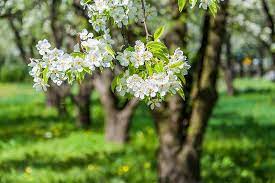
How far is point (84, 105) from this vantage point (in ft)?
53.4

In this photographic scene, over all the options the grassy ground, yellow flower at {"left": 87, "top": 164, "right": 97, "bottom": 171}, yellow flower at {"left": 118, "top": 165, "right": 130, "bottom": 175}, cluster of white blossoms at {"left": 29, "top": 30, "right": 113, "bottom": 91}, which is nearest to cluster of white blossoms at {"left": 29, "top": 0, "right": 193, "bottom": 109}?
cluster of white blossoms at {"left": 29, "top": 30, "right": 113, "bottom": 91}

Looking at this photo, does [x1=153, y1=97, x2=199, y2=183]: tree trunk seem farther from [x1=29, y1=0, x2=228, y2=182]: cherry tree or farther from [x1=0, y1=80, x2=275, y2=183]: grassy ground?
[x1=29, y1=0, x2=228, y2=182]: cherry tree

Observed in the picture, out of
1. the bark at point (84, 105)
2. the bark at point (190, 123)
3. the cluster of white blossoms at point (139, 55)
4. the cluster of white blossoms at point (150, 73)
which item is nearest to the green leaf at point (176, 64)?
the cluster of white blossoms at point (150, 73)

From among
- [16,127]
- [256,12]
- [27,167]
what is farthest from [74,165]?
[256,12]

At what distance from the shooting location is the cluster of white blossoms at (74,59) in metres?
3.04

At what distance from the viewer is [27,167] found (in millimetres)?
10344

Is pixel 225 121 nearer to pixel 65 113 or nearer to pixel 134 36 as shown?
pixel 65 113

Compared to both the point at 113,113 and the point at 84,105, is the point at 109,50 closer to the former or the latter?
the point at 113,113

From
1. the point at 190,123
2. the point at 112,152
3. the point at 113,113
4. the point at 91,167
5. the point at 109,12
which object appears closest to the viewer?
the point at 109,12

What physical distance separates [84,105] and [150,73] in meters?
13.4

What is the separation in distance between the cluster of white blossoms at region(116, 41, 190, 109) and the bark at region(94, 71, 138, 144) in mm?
9795

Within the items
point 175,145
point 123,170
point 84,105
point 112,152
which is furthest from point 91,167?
point 84,105

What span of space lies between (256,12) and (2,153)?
17306mm

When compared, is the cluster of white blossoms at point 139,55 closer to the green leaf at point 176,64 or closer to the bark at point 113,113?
the green leaf at point 176,64
